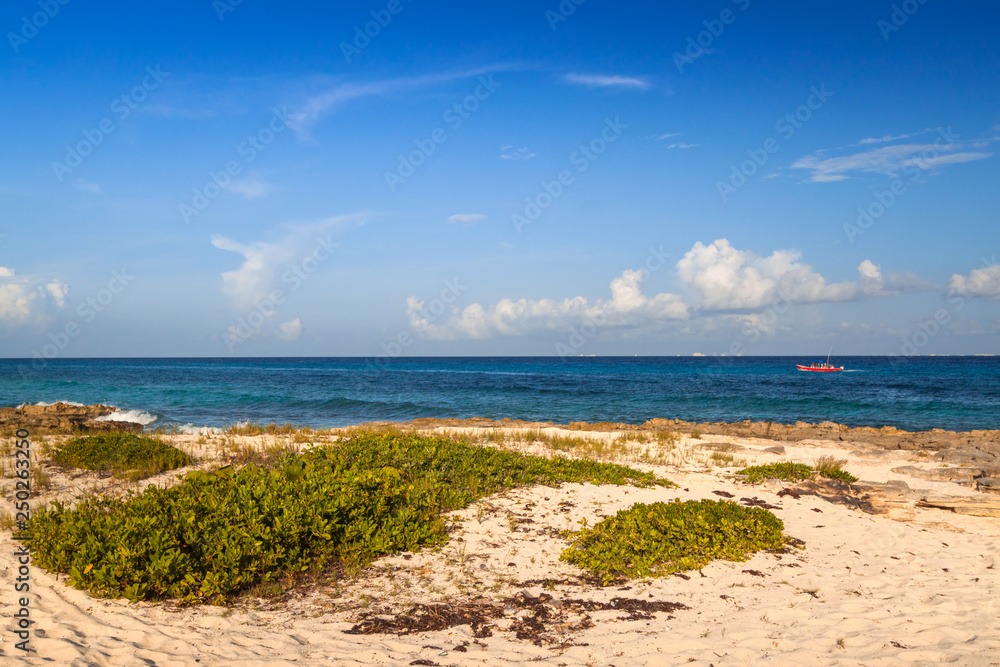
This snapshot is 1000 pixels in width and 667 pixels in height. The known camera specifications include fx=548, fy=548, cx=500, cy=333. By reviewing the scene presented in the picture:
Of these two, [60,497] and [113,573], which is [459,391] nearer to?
[60,497]

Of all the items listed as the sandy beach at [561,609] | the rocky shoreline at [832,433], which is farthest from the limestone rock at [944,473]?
the sandy beach at [561,609]

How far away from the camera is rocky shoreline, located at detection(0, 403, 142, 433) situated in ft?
53.4

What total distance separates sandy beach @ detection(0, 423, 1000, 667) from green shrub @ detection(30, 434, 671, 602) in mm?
262

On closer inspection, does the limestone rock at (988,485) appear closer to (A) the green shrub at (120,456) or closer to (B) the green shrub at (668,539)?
(B) the green shrub at (668,539)

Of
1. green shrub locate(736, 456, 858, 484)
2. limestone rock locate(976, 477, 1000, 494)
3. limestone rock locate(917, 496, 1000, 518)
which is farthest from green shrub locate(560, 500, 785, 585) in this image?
limestone rock locate(976, 477, 1000, 494)

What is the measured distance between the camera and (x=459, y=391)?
48.4m

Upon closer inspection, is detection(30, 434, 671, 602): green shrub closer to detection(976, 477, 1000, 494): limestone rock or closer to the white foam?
detection(976, 477, 1000, 494): limestone rock

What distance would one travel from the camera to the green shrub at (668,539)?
23.2 ft

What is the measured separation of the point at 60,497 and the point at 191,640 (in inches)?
234

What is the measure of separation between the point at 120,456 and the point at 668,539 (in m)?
10.4

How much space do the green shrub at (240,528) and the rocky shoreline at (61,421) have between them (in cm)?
884

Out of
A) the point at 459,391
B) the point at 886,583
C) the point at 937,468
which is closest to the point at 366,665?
the point at 886,583

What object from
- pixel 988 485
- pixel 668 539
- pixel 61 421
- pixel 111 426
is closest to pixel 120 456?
pixel 111 426

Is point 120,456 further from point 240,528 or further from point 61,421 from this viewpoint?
point 61,421
